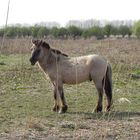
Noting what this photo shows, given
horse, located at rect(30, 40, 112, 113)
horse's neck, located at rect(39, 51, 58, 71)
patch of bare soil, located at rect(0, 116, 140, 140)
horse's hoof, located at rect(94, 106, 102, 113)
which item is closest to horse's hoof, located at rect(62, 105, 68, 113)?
horse, located at rect(30, 40, 112, 113)

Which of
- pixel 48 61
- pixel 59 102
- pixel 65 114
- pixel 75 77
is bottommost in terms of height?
pixel 65 114

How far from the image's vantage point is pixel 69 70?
9.55 m

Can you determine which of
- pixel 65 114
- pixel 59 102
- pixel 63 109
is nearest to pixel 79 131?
pixel 65 114

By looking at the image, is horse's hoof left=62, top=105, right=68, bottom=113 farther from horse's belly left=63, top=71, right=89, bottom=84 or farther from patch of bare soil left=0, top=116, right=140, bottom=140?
patch of bare soil left=0, top=116, right=140, bottom=140

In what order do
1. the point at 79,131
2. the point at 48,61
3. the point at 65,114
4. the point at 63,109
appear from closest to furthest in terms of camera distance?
the point at 79,131 < the point at 65,114 < the point at 63,109 < the point at 48,61

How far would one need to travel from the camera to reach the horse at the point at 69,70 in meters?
9.38

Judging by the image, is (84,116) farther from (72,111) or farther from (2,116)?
(2,116)

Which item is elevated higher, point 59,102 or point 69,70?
point 69,70

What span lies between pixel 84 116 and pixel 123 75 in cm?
637

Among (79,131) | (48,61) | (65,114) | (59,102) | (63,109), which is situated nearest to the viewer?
(79,131)

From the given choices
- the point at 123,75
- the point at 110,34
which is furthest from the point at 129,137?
the point at 110,34

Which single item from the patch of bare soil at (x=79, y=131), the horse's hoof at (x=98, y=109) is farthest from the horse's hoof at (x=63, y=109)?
the patch of bare soil at (x=79, y=131)

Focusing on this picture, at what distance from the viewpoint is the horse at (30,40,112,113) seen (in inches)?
369

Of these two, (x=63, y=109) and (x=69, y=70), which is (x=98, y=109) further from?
(x=69, y=70)
